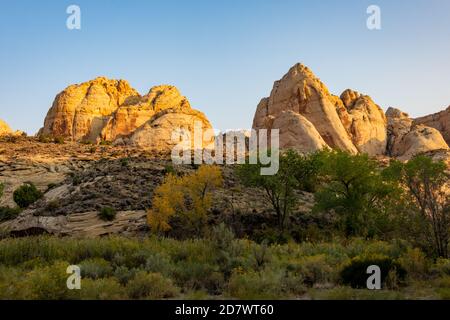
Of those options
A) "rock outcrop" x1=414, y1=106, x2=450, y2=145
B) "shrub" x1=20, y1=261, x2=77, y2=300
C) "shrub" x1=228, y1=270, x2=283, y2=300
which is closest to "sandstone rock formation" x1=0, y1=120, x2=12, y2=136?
"rock outcrop" x1=414, y1=106, x2=450, y2=145

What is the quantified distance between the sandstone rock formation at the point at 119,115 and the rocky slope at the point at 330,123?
1345cm

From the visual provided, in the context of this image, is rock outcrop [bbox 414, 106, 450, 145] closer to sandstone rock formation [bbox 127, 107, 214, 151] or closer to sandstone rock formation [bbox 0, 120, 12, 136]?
sandstone rock formation [bbox 127, 107, 214, 151]

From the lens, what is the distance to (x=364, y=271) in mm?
9289

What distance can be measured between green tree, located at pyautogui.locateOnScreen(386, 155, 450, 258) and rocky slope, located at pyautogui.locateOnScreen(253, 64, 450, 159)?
137 ft

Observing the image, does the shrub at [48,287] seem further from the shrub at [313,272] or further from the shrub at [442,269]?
the shrub at [442,269]

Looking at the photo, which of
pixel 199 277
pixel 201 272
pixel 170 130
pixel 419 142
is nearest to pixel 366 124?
pixel 419 142

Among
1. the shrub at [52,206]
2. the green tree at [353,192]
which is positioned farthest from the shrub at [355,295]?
the shrub at [52,206]

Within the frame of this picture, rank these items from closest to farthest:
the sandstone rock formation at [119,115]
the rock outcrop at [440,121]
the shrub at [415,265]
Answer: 1. the shrub at [415,265]
2. the sandstone rock formation at [119,115]
3. the rock outcrop at [440,121]

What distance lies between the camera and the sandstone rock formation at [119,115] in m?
63.3

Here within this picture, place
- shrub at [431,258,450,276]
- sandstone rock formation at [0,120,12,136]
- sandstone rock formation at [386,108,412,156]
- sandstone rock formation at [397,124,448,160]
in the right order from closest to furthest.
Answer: shrub at [431,258,450,276] → sandstone rock formation at [397,124,448,160] → sandstone rock formation at [386,108,412,156] → sandstone rock formation at [0,120,12,136]

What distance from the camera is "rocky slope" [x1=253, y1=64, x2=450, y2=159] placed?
60.1 m

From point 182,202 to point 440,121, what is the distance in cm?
7395
